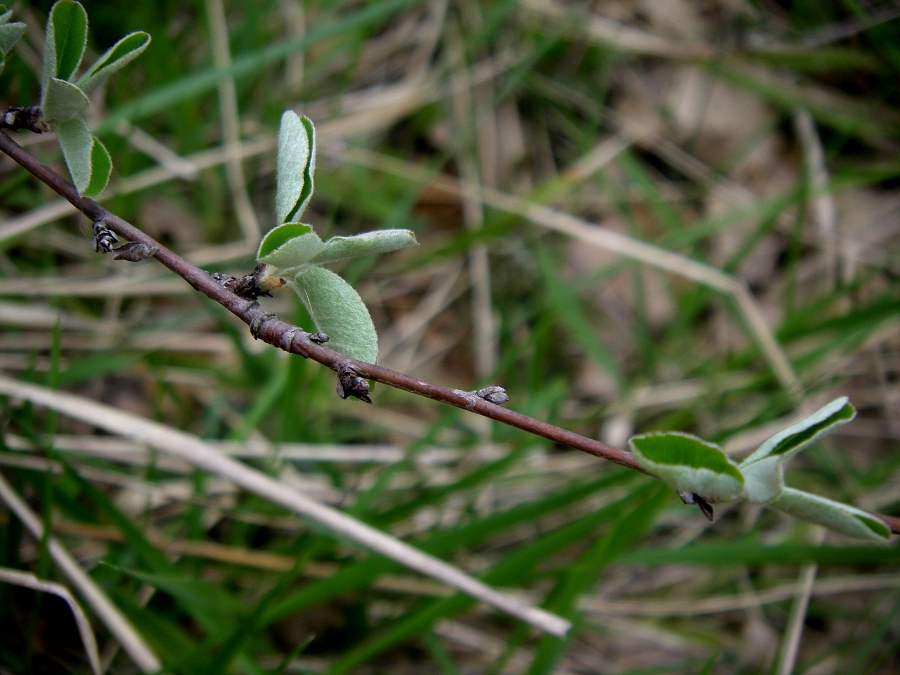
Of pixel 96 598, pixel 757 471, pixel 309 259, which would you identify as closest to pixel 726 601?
pixel 757 471

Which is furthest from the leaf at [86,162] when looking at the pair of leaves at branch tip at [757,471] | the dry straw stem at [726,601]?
the dry straw stem at [726,601]

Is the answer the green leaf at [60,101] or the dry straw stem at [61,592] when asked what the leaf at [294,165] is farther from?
the dry straw stem at [61,592]

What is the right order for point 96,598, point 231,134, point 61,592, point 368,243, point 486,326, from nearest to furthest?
point 368,243, point 61,592, point 96,598, point 231,134, point 486,326

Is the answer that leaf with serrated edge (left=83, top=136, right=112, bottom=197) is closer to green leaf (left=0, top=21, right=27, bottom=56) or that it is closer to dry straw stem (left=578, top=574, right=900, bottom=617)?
green leaf (left=0, top=21, right=27, bottom=56)

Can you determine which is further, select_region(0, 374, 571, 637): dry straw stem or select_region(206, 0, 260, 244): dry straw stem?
select_region(206, 0, 260, 244): dry straw stem

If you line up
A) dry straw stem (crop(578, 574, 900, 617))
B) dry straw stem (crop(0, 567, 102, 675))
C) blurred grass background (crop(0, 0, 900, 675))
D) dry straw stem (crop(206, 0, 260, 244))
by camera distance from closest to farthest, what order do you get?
dry straw stem (crop(0, 567, 102, 675)) → blurred grass background (crop(0, 0, 900, 675)) → dry straw stem (crop(578, 574, 900, 617)) → dry straw stem (crop(206, 0, 260, 244))

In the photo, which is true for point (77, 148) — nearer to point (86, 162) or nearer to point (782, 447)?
point (86, 162)

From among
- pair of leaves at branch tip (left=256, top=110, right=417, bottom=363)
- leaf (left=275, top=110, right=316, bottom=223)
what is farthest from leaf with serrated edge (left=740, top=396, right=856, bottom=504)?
leaf (left=275, top=110, right=316, bottom=223)
